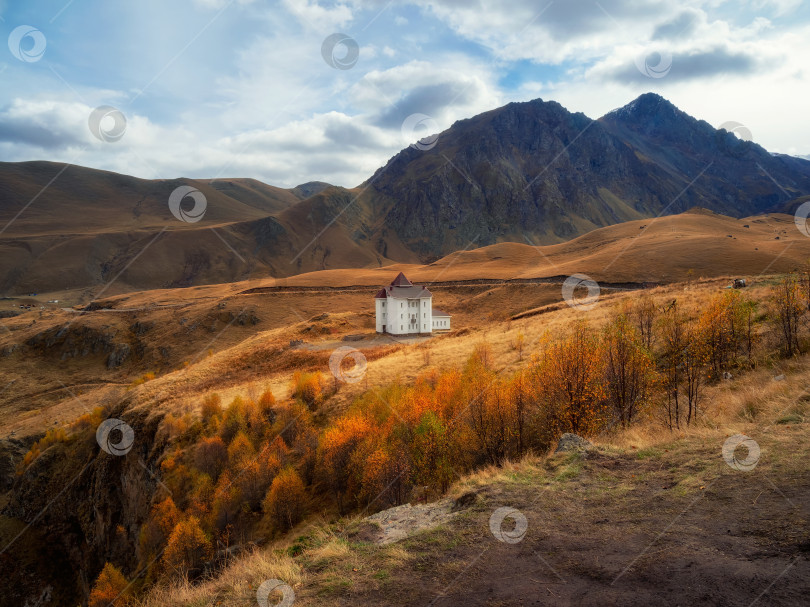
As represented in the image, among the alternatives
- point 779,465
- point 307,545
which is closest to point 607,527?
point 779,465

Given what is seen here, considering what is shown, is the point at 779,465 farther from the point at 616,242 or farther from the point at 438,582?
the point at 616,242

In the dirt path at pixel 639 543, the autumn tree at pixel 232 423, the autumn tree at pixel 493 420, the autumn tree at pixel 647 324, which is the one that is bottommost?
the autumn tree at pixel 232 423

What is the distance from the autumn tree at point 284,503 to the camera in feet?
65.3

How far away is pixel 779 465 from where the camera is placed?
9297mm

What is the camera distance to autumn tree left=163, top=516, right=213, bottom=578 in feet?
63.6

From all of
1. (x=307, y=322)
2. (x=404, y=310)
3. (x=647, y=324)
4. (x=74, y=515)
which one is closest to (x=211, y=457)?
(x=74, y=515)

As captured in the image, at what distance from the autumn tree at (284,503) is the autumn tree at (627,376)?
15.1 meters

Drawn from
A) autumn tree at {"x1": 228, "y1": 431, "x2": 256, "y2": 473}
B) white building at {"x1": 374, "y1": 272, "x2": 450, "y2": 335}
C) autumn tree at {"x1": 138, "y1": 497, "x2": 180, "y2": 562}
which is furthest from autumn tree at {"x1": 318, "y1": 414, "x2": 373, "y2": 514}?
white building at {"x1": 374, "y1": 272, "x2": 450, "y2": 335}

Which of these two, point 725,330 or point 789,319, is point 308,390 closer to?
point 725,330

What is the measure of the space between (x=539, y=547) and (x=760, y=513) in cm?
414

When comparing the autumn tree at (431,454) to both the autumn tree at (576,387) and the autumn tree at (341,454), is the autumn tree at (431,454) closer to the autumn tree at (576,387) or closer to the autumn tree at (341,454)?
the autumn tree at (341,454)

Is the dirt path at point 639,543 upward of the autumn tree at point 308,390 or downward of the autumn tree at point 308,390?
upward

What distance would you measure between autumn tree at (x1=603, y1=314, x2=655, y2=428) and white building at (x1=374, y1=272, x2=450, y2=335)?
4336 centimetres

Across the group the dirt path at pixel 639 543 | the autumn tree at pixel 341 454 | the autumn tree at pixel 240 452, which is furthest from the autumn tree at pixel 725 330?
the autumn tree at pixel 240 452
